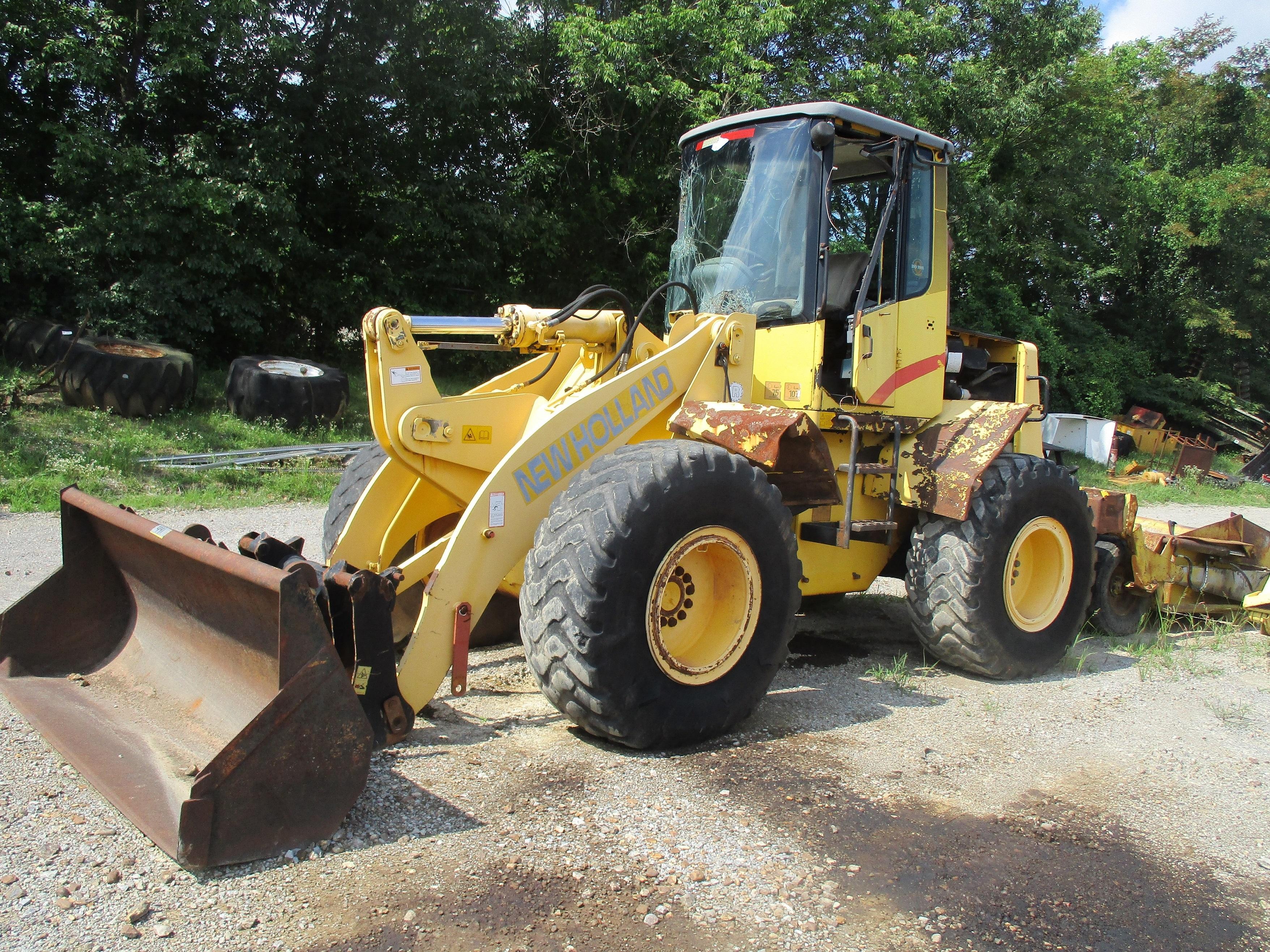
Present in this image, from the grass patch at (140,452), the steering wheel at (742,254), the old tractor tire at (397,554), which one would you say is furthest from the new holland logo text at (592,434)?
the grass patch at (140,452)

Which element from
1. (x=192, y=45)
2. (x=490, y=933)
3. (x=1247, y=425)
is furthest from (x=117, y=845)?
(x=1247, y=425)

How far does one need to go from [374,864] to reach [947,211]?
4.78 meters

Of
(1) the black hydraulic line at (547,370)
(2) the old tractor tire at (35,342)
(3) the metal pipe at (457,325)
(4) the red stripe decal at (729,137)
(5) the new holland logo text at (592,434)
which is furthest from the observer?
(2) the old tractor tire at (35,342)

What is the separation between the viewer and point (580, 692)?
3879 millimetres

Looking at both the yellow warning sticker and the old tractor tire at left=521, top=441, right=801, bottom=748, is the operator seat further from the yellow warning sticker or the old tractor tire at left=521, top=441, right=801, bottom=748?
the yellow warning sticker

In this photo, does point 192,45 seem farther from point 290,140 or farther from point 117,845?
point 117,845

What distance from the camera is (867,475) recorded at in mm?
5793

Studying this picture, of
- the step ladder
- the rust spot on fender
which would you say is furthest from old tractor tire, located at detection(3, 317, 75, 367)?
the rust spot on fender

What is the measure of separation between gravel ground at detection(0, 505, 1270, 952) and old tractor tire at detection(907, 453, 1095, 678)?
497mm

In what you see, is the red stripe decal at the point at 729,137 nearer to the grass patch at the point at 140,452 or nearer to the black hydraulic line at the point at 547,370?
the black hydraulic line at the point at 547,370

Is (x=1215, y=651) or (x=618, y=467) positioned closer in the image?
(x=618, y=467)

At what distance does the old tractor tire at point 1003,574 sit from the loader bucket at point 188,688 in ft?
11.1

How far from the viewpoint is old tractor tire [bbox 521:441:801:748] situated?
385 cm

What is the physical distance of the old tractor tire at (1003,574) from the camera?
17.6 feet
